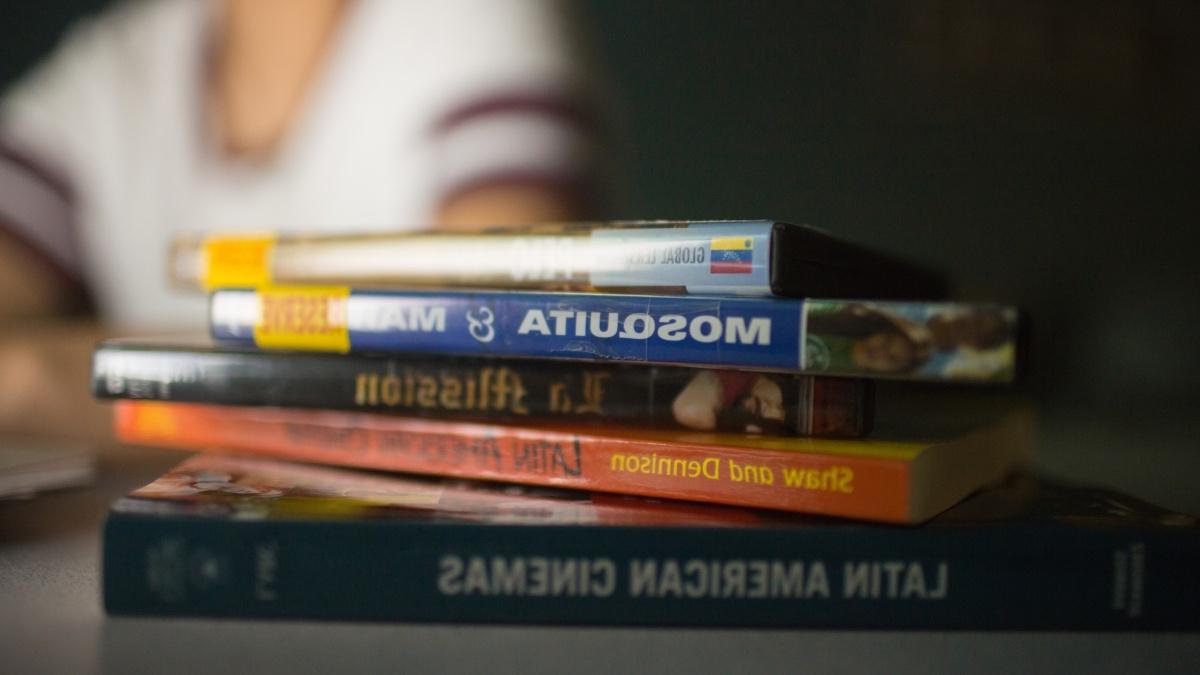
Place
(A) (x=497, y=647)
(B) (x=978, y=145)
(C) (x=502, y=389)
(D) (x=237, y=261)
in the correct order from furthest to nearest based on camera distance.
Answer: (B) (x=978, y=145) < (D) (x=237, y=261) < (C) (x=502, y=389) < (A) (x=497, y=647)

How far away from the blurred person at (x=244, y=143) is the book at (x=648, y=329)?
296mm

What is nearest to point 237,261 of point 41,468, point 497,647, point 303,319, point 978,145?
point 303,319

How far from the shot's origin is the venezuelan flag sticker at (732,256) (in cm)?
47

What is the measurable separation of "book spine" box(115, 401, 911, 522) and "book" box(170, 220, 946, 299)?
3.5 inches

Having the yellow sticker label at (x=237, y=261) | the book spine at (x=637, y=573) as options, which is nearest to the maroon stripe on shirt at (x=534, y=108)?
the yellow sticker label at (x=237, y=261)

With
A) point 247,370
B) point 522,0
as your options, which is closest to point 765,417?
point 247,370

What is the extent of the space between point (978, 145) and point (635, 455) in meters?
0.50

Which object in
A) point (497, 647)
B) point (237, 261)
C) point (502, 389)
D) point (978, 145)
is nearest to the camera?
point (497, 647)

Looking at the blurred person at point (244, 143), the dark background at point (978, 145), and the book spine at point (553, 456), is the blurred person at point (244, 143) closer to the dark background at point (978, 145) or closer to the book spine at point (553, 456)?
the dark background at point (978, 145)

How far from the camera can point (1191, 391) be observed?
31.2 inches

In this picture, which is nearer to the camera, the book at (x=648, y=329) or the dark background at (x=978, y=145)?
the book at (x=648, y=329)

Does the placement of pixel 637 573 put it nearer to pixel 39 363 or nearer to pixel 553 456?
pixel 553 456

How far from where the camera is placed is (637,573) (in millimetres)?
442

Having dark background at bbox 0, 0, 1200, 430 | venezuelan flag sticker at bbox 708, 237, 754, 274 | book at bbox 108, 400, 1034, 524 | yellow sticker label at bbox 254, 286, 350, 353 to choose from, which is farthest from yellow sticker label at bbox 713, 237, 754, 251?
dark background at bbox 0, 0, 1200, 430
